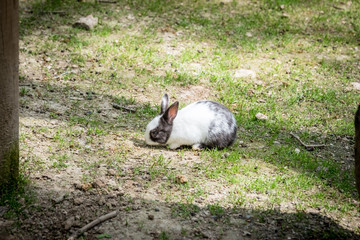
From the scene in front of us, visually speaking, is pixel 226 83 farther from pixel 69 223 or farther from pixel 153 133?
pixel 69 223

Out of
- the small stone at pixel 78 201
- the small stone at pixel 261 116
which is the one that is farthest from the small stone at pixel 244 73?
the small stone at pixel 78 201

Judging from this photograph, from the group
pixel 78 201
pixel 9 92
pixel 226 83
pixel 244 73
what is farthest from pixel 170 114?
pixel 244 73

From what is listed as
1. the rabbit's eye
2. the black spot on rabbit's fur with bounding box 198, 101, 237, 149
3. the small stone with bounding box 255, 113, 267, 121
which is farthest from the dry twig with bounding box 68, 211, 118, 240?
the small stone with bounding box 255, 113, 267, 121

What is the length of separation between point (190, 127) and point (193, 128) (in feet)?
0.12

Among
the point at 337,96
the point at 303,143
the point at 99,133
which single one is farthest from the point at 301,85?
the point at 99,133

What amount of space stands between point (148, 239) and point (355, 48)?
254 inches

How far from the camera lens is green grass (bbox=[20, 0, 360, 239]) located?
4633 mm

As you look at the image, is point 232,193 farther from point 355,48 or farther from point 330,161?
point 355,48

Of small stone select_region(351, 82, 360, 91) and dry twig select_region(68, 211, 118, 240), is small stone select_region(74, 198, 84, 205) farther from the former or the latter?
small stone select_region(351, 82, 360, 91)

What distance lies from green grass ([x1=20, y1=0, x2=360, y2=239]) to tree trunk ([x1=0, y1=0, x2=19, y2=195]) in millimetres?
512

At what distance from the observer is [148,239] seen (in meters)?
3.59

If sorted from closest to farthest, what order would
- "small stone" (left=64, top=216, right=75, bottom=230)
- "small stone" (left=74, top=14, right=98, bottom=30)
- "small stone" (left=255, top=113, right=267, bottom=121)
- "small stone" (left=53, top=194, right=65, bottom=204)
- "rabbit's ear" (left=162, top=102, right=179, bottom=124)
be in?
"small stone" (left=64, top=216, right=75, bottom=230), "small stone" (left=53, top=194, right=65, bottom=204), "rabbit's ear" (left=162, top=102, right=179, bottom=124), "small stone" (left=255, top=113, right=267, bottom=121), "small stone" (left=74, top=14, right=98, bottom=30)

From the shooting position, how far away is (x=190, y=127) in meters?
5.18

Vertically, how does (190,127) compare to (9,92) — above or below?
below
